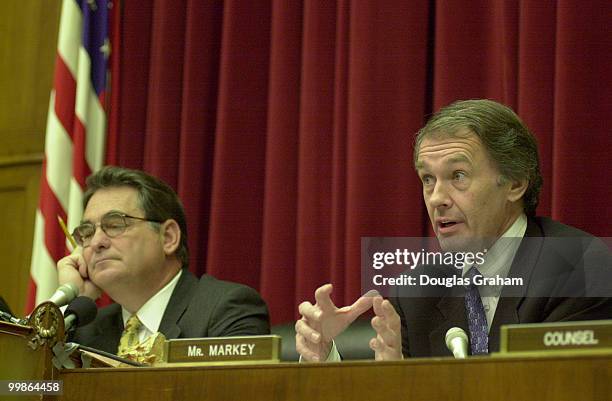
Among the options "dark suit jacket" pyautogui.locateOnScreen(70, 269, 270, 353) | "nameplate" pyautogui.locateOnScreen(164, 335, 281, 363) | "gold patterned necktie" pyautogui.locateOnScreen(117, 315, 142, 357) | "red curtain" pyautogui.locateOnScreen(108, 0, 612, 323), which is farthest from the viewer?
"red curtain" pyautogui.locateOnScreen(108, 0, 612, 323)

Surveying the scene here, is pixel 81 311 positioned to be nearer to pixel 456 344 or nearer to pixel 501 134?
pixel 456 344

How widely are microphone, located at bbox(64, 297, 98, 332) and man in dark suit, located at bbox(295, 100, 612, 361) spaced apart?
1.59ft

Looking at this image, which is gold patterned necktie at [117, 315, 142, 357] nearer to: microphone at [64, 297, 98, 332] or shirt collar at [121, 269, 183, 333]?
shirt collar at [121, 269, 183, 333]

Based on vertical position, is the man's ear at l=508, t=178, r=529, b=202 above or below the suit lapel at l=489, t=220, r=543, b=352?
above

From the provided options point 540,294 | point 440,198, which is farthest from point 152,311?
point 540,294

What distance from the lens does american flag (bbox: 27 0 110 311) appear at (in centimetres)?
403

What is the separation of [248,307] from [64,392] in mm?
1207

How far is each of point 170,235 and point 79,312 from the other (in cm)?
112

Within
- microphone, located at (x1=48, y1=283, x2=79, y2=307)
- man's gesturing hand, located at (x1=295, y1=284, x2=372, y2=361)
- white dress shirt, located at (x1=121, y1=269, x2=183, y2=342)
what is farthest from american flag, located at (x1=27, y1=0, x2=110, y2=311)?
man's gesturing hand, located at (x1=295, y1=284, x2=372, y2=361)

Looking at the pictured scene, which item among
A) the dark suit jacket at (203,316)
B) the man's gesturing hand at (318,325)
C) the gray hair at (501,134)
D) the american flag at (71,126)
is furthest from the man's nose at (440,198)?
the american flag at (71,126)

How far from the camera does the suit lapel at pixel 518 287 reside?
231 centimetres

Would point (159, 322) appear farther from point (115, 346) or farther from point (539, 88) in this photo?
point (539, 88)

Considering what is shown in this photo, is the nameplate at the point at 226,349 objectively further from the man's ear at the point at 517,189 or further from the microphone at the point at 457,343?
the man's ear at the point at 517,189

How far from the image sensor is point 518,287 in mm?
2357
